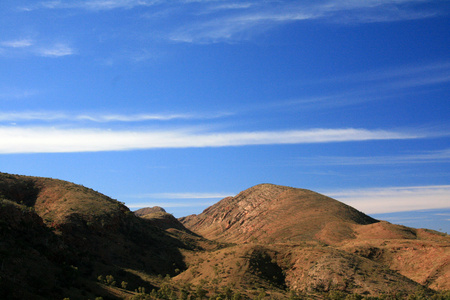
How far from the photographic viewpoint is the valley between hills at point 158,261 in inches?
1267

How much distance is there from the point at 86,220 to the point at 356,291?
1525 inches

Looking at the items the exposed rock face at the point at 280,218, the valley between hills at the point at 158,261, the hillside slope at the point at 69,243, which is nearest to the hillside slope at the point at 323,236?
the exposed rock face at the point at 280,218

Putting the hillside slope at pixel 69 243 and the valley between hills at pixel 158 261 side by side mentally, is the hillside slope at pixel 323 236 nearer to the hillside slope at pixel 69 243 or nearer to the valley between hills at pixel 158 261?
the valley between hills at pixel 158 261

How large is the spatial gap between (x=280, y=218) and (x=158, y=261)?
54.1 meters

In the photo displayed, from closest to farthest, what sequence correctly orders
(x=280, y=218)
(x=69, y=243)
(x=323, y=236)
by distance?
(x=69, y=243)
(x=323, y=236)
(x=280, y=218)

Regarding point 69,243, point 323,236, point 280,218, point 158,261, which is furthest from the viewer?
point 280,218

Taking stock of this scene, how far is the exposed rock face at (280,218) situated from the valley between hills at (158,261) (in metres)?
6.45

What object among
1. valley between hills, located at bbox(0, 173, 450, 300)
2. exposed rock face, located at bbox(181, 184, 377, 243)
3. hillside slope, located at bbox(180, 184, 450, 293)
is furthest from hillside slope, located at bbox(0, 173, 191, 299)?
exposed rock face, located at bbox(181, 184, 377, 243)

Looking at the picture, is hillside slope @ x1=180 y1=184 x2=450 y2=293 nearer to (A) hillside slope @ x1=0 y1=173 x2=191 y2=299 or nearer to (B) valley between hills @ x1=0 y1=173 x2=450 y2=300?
(B) valley between hills @ x1=0 y1=173 x2=450 y2=300

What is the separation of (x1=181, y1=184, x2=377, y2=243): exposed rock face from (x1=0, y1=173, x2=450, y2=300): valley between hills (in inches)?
254

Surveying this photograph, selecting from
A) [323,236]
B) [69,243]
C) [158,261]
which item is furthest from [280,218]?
[69,243]

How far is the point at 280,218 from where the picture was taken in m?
103

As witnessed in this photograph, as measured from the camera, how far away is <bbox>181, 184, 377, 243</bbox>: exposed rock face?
88188mm

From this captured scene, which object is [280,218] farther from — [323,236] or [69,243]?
[69,243]
